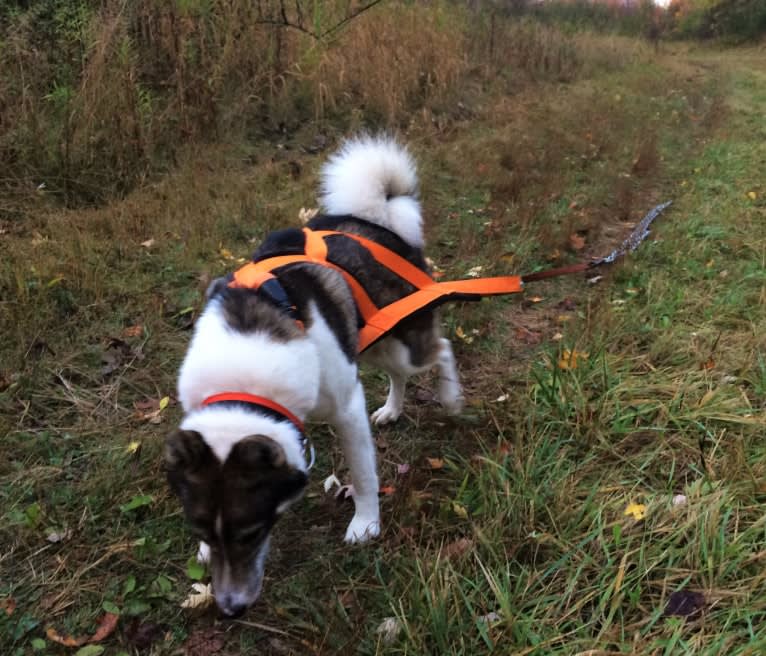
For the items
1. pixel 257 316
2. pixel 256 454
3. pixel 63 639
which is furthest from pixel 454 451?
pixel 63 639

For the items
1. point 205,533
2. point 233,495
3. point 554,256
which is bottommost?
point 554,256

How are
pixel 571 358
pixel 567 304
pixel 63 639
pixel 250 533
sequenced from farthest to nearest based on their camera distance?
pixel 567 304
pixel 571 358
pixel 63 639
pixel 250 533

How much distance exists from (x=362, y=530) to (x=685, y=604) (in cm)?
117

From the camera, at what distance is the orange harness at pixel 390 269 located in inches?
93.3

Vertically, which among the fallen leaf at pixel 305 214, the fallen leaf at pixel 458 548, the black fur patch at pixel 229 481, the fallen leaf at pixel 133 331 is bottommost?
the fallen leaf at pixel 133 331

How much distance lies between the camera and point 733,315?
3.47m

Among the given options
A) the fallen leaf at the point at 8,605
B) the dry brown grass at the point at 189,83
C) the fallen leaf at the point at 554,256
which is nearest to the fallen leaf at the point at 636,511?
the fallen leaf at the point at 8,605

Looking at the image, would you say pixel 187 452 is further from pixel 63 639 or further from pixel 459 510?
pixel 459 510

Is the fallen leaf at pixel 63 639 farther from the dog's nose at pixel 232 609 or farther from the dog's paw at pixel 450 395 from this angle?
the dog's paw at pixel 450 395

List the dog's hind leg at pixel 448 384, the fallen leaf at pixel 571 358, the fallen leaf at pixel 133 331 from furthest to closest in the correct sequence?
1. the fallen leaf at pixel 133 331
2. the dog's hind leg at pixel 448 384
3. the fallen leaf at pixel 571 358

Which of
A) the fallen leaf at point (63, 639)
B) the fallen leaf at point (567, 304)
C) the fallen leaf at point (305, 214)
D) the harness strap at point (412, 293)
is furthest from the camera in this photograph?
the fallen leaf at point (305, 214)

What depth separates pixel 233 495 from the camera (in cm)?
165

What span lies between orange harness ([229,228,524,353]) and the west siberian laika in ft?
0.15

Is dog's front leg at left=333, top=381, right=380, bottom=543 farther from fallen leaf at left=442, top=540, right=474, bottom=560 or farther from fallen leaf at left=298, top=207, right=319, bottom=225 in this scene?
fallen leaf at left=298, top=207, right=319, bottom=225
